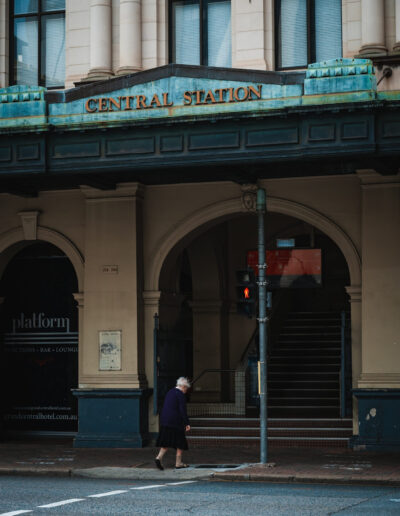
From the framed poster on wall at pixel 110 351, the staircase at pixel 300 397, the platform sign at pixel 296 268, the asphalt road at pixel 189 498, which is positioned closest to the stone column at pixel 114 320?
the framed poster on wall at pixel 110 351

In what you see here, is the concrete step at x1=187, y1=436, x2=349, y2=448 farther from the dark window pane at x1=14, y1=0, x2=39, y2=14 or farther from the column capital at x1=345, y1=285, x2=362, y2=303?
the dark window pane at x1=14, y1=0, x2=39, y2=14

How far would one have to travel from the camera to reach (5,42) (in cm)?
2322

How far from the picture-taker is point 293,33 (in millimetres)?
21453

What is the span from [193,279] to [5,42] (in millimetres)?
7478

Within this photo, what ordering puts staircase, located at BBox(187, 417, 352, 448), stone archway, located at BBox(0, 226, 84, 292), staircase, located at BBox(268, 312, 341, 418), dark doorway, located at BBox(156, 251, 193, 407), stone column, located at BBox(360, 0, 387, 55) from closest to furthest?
1. stone column, located at BBox(360, 0, 387, 55)
2. staircase, located at BBox(187, 417, 352, 448)
3. dark doorway, located at BBox(156, 251, 193, 407)
4. stone archway, located at BBox(0, 226, 84, 292)
5. staircase, located at BBox(268, 312, 341, 418)

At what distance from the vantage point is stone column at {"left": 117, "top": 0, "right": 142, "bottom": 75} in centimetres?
2180

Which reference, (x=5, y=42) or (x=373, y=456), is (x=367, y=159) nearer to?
(x=373, y=456)

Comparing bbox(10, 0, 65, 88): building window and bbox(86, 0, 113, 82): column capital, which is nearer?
bbox(86, 0, 113, 82): column capital

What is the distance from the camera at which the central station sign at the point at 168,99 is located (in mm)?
18406

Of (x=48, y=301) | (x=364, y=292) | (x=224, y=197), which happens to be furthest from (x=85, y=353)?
(x=364, y=292)

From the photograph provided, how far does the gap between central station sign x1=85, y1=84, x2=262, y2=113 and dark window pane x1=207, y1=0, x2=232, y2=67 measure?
3.36 m

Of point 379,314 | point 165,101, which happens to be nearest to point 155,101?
point 165,101

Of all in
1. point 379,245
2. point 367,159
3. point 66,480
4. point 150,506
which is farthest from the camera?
point 379,245

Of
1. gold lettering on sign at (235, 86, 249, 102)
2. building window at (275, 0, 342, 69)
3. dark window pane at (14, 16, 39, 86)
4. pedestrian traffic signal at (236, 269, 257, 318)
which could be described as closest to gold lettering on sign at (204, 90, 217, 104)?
gold lettering on sign at (235, 86, 249, 102)
